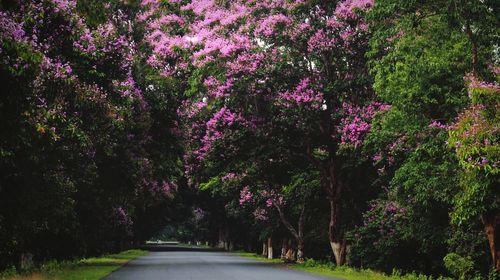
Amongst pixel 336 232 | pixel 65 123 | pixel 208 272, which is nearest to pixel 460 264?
pixel 208 272

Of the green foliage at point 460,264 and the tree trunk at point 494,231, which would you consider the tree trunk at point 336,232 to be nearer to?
the green foliage at point 460,264

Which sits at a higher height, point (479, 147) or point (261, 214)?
point (261, 214)

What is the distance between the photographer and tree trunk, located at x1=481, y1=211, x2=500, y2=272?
19.7 m

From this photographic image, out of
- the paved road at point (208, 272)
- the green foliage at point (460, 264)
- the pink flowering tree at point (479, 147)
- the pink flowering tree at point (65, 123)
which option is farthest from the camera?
the green foliage at point (460, 264)

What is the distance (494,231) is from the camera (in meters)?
19.8

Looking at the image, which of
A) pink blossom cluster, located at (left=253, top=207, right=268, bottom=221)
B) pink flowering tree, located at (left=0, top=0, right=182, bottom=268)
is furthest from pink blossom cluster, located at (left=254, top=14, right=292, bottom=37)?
pink blossom cluster, located at (left=253, top=207, right=268, bottom=221)

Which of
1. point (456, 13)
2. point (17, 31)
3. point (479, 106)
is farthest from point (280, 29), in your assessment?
point (17, 31)

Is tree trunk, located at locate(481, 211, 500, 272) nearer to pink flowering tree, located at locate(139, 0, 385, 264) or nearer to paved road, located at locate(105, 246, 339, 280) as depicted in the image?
paved road, located at locate(105, 246, 339, 280)

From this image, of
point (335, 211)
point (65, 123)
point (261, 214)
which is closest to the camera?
point (65, 123)

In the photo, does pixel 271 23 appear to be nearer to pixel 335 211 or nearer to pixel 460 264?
pixel 335 211

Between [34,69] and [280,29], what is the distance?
1743 cm

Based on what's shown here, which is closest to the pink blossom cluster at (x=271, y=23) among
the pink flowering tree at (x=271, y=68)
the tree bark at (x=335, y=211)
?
the pink flowering tree at (x=271, y=68)

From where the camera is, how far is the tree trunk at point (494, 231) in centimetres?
1973

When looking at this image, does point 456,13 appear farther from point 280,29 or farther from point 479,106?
point 280,29
